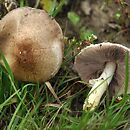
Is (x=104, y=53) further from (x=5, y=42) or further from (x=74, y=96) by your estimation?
(x=5, y=42)

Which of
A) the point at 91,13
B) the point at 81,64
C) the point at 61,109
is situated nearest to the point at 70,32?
the point at 91,13

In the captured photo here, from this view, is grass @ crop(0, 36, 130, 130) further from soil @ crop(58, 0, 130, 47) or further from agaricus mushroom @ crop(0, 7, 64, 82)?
soil @ crop(58, 0, 130, 47)

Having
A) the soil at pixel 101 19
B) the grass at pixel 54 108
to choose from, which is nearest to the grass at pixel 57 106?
the grass at pixel 54 108

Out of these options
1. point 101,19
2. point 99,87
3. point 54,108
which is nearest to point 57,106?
point 54,108

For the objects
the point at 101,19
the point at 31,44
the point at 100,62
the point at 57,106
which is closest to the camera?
the point at 31,44

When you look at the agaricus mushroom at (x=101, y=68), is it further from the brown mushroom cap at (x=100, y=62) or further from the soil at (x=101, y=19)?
the soil at (x=101, y=19)

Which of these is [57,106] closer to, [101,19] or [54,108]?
[54,108]

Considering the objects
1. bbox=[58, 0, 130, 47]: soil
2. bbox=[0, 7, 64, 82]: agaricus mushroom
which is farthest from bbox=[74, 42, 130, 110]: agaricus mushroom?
bbox=[58, 0, 130, 47]: soil
